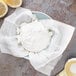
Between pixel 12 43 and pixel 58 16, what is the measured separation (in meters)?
0.26

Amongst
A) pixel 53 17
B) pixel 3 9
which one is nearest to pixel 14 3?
pixel 3 9

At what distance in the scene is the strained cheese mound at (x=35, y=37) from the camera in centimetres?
113

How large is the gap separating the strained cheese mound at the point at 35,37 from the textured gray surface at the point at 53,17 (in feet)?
0.24

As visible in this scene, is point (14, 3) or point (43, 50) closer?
point (43, 50)

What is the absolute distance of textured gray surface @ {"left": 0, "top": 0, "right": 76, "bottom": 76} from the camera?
110cm

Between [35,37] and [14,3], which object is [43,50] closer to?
[35,37]

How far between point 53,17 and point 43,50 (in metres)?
0.18

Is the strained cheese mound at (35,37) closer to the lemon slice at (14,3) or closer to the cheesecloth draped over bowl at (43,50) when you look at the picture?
the cheesecloth draped over bowl at (43,50)

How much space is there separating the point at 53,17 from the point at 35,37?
0.15 m

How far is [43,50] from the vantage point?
3.71 ft

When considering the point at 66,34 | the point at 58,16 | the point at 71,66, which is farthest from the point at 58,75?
the point at 58,16

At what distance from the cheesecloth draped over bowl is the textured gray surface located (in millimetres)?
22

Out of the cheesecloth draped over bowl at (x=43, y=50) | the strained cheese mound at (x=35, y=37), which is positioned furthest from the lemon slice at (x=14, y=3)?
the strained cheese mound at (x=35, y=37)

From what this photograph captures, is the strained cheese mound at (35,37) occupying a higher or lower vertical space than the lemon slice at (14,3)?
lower
